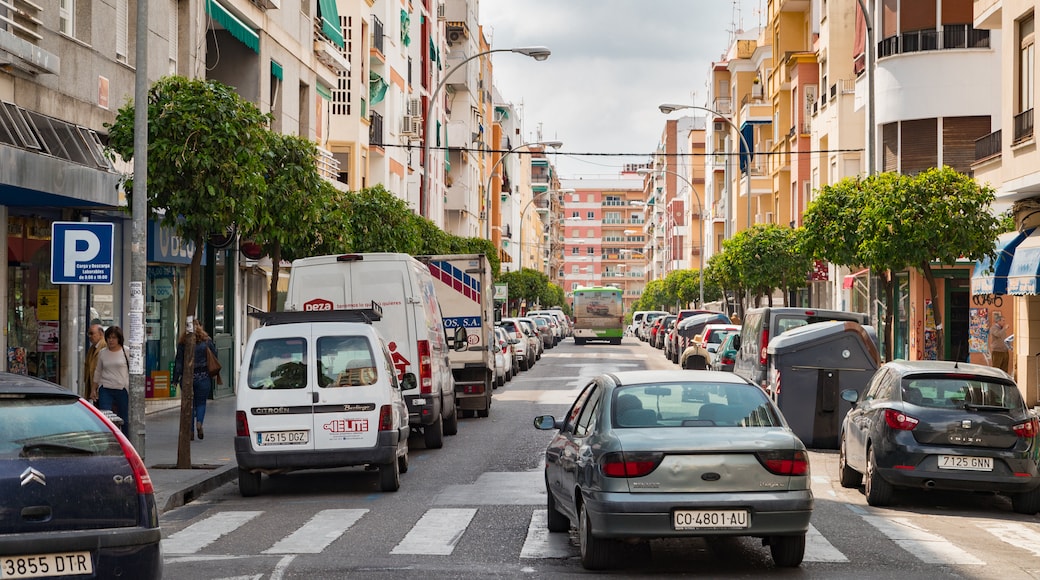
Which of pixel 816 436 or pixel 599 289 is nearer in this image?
pixel 816 436

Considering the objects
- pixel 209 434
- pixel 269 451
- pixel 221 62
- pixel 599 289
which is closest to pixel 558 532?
pixel 269 451

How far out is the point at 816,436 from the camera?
2022cm

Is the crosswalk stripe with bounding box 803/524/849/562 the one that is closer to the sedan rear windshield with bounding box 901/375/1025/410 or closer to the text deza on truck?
the sedan rear windshield with bounding box 901/375/1025/410

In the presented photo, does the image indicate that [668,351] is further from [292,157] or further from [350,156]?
[292,157]

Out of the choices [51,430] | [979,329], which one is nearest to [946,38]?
[979,329]

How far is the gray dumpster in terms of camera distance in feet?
65.4

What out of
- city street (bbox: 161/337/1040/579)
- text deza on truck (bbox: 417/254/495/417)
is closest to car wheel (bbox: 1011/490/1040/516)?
city street (bbox: 161/337/1040/579)

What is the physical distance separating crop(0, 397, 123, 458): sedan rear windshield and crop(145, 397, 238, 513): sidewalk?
676 centimetres

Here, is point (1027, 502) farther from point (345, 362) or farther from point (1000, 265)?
point (1000, 265)

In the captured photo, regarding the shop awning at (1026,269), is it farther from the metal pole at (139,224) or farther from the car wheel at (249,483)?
the metal pole at (139,224)

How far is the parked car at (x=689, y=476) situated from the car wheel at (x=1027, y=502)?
4.74 meters

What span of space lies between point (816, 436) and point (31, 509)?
1515 cm

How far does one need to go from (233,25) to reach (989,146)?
53.0 ft

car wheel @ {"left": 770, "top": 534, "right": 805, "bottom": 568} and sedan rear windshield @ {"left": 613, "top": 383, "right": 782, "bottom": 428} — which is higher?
sedan rear windshield @ {"left": 613, "top": 383, "right": 782, "bottom": 428}
